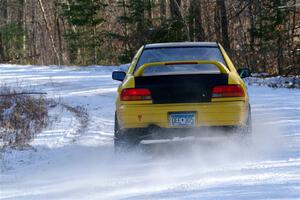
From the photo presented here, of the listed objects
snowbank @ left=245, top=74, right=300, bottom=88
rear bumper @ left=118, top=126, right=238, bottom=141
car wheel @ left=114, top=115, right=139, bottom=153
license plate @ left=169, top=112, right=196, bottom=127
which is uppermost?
license plate @ left=169, top=112, right=196, bottom=127

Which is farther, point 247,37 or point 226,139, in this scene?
point 247,37

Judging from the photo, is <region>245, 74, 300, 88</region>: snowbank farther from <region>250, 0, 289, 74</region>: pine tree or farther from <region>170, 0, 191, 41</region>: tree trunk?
<region>170, 0, 191, 41</region>: tree trunk

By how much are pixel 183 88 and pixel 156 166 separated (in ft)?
3.43

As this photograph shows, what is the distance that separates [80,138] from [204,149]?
7.32ft

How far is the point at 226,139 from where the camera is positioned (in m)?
7.45

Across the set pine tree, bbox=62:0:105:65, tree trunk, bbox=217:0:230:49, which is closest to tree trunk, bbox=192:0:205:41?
tree trunk, bbox=217:0:230:49

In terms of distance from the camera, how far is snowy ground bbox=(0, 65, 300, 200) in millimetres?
5270

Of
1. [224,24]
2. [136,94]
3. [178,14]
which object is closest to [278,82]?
[224,24]

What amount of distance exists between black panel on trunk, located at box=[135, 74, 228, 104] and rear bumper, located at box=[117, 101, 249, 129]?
8cm

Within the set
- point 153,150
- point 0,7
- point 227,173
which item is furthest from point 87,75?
point 0,7

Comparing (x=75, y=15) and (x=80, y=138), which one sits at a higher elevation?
(x=75, y=15)

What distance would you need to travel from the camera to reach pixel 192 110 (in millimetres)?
6699

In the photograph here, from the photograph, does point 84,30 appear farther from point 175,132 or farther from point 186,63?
point 175,132

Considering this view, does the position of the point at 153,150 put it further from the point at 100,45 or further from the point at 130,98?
the point at 100,45
